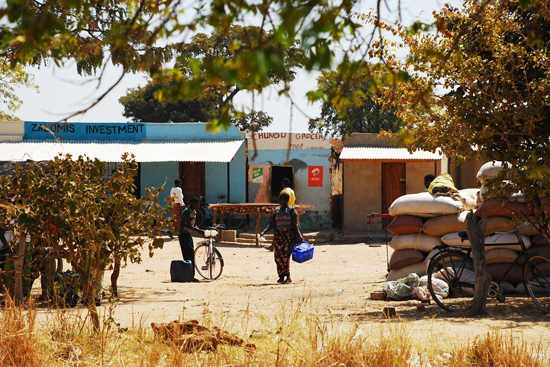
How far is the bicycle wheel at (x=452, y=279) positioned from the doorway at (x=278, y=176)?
1344 cm

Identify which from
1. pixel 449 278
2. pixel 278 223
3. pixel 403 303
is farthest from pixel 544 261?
pixel 278 223

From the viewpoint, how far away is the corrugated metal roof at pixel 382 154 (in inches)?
763

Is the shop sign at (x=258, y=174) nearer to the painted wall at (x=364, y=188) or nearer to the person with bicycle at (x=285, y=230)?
the painted wall at (x=364, y=188)

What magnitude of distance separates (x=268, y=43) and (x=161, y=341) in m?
2.98

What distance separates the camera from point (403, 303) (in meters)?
7.98

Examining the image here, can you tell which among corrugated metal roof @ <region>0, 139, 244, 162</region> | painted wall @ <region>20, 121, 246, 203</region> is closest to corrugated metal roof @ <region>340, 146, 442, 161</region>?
corrugated metal roof @ <region>0, 139, 244, 162</region>

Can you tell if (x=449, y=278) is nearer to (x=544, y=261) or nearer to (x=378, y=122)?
(x=544, y=261)

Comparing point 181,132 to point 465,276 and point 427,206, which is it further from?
point 465,276

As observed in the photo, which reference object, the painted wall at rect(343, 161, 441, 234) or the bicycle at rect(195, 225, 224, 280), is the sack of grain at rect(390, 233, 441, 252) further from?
the painted wall at rect(343, 161, 441, 234)

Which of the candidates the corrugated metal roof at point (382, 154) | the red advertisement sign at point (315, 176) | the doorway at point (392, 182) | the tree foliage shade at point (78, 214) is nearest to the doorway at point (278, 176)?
the red advertisement sign at point (315, 176)

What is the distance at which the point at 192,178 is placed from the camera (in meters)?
22.4

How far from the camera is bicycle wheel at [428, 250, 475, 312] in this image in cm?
770

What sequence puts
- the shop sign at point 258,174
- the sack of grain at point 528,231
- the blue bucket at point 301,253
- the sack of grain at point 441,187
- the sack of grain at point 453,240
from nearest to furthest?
1. the sack of grain at point 528,231
2. the sack of grain at point 453,240
3. the sack of grain at point 441,187
4. the blue bucket at point 301,253
5. the shop sign at point 258,174

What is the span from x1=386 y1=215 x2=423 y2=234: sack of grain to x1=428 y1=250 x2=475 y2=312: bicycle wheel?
3.15 feet
